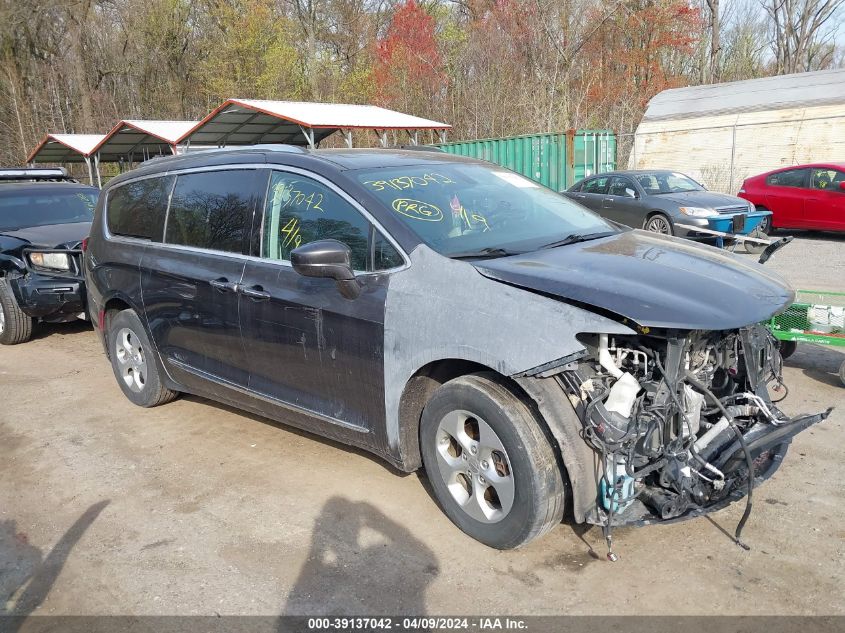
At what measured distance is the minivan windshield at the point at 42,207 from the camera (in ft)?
28.1

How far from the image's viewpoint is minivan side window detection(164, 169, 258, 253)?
4.29 metres

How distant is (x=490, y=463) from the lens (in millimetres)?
3221

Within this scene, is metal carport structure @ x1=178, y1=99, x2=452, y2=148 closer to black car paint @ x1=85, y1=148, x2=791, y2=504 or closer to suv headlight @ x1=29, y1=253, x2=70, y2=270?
suv headlight @ x1=29, y1=253, x2=70, y2=270

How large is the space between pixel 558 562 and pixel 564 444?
644 mm

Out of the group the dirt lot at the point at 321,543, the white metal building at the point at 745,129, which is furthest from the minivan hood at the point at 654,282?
the white metal building at the point at 745,129

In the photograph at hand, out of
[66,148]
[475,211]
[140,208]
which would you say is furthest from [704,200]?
[66,148]

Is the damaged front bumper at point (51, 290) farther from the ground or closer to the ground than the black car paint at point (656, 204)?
closer to the ground

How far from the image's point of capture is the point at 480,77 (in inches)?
1085

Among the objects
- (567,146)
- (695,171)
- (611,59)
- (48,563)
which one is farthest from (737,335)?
(611,59)

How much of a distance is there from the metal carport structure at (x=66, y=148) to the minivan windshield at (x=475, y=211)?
2199cm

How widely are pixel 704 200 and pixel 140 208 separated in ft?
34.4

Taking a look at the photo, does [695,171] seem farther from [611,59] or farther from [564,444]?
[564,444]

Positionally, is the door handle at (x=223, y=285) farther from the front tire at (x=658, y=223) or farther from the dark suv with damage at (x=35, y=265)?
the front tire at (x=658, y=223)

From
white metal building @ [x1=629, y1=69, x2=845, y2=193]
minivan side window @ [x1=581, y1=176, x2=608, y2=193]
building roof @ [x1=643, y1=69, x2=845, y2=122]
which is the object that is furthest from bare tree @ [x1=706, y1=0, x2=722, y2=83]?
minivan side window @ [x1=581, y1=176, x2=608, y2=193]
